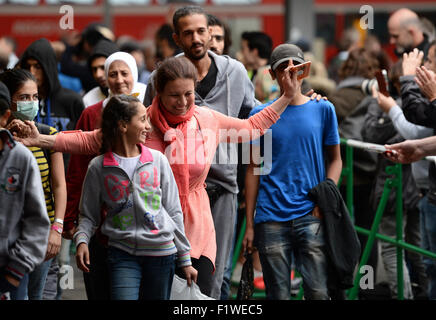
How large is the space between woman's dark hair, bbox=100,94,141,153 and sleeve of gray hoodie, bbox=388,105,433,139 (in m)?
2.25

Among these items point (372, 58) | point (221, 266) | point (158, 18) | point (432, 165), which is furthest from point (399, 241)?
point (158, 18)

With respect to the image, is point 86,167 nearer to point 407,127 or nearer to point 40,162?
point 40,162

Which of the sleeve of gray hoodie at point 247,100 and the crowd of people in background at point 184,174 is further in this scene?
the sleeve of gray hoodie at point 247,100

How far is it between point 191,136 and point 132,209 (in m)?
0.59

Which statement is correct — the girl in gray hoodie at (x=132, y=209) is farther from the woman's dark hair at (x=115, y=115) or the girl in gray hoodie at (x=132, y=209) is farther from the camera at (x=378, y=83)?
the camera at (x=378, y=83)

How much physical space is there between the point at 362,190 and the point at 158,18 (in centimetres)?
1325

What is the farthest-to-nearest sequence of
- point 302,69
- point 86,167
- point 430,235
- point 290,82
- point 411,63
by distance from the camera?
point 430,235 → point 411,63 → point 86,167 → point 302,69 → point 290,82

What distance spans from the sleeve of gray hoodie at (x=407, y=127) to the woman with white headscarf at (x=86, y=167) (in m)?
1.79

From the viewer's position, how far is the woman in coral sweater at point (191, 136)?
14.2 ft

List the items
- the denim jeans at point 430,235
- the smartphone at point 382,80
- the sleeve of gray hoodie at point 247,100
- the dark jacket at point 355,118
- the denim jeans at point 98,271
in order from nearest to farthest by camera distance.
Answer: the denim jeans at point 98,271
the sleeve of gray hoodie at point 247,100
the smartphone at point 382,80
the denim jeans at point 430,235
the dark jacket at point 355,118

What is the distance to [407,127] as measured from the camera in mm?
5617

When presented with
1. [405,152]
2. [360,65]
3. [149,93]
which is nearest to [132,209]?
[149,93]

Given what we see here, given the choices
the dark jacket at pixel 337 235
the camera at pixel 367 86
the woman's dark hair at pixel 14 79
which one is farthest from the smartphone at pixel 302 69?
the camera at pixel 367 86

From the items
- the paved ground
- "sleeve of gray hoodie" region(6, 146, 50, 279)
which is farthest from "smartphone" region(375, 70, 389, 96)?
the paved ground
